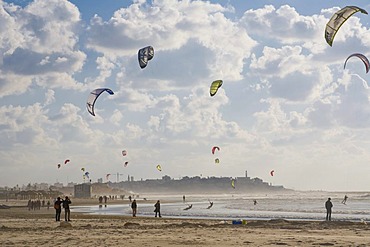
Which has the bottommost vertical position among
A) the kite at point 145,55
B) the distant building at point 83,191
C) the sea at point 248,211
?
the sea at point 248,211

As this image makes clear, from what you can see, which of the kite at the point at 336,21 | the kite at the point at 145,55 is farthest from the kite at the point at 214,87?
the kite at the point at 336,21

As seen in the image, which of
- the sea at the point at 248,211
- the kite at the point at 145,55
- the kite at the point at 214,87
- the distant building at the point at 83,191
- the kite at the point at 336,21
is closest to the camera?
the kite at the point at 336,21

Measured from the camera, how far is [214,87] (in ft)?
91.0

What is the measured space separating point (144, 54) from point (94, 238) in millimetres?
12959

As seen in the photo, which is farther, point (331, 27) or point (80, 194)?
point (80, 194)

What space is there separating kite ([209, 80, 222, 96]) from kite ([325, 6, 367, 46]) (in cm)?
960

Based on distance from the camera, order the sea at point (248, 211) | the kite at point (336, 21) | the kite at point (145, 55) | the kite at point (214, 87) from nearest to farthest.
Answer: the kite at point (336, 21), the kite at point (145, 55), the kite at point (214, 87), the sea at point (248, 211)

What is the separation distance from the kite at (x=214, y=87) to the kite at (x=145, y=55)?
12.5 feet

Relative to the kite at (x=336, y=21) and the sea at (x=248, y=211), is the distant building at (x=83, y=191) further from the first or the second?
the kite at (x=336, y=21)

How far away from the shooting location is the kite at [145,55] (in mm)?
25045

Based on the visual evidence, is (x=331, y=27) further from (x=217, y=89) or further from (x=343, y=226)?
(x=217, y=89)

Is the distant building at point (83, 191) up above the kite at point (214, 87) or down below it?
below

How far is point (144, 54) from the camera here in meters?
25.3

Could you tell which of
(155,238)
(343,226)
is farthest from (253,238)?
(343,226)
